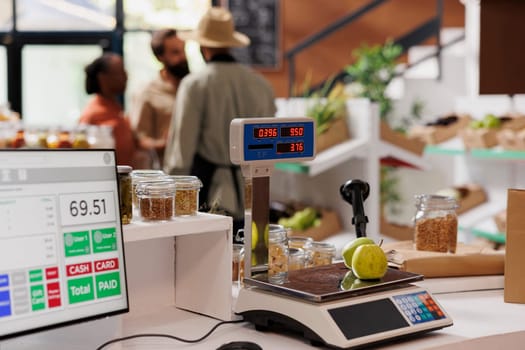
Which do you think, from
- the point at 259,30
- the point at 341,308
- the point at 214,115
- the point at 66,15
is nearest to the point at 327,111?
the point at 214,115

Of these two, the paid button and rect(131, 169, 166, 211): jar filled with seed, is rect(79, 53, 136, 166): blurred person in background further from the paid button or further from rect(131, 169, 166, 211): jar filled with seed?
the paid button

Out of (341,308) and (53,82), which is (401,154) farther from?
(53,82)

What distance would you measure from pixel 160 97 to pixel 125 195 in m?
3.28

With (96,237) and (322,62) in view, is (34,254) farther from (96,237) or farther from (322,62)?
(322,62)

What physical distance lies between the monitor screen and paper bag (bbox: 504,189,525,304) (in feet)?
3.52

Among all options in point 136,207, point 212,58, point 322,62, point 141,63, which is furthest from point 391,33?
point 136,207

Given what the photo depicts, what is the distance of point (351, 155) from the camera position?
4684mm

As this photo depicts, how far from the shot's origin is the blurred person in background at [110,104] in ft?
16.4

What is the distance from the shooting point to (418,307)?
2.00 meters

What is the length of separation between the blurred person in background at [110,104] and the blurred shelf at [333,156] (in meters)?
0.96

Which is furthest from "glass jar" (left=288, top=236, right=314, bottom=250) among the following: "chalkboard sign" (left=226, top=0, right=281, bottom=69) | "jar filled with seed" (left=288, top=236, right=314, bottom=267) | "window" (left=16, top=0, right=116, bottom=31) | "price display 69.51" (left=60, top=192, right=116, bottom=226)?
"chalkboard sign" (left=226, top=0, right=281, bottom=69)

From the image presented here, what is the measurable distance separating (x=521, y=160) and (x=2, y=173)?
390cm

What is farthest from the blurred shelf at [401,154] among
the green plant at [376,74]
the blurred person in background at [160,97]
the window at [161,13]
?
the window at [161,13]

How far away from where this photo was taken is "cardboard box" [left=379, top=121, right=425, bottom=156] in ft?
15.7
